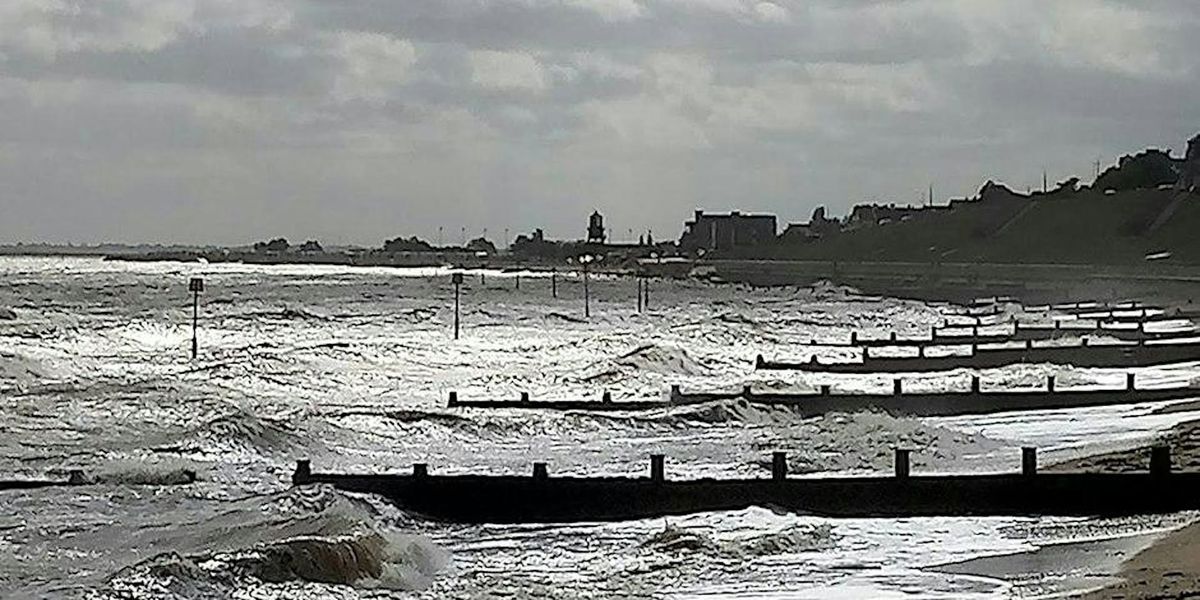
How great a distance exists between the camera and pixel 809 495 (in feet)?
55.7

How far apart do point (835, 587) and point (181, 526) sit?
7.59 metres

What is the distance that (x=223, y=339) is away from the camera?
7094cm

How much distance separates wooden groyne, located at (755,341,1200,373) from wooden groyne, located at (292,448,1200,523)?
24.1 m

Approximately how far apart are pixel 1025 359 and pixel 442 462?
2218 centimetres

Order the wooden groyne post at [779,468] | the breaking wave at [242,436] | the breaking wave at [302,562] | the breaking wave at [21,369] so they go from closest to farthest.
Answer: the breaking wave at [302,562] < the wooden groyne post at [779,468] < the breaking wave at [242,436] < the breaking wave at [21,369]

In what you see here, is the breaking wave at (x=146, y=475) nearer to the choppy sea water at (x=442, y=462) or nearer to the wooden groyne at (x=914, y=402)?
the choppy sea water at (x=442, y=462)

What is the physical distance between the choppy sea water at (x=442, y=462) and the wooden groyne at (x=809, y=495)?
0.26 meters

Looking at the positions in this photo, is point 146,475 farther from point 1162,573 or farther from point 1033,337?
point 1033,337

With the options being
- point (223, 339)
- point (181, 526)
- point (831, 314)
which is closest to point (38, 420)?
point (181, 526)

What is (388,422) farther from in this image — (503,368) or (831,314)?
(831,314)

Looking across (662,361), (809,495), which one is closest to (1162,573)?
(809,495)

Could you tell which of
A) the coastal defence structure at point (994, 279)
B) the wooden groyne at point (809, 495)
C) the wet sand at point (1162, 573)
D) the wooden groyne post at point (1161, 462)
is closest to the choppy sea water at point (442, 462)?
the wooden groyne at point (809, 495)

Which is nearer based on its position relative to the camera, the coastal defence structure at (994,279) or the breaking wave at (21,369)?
the breaking wave at (21,369)

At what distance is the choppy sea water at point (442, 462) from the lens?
47.0 feet
